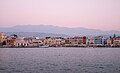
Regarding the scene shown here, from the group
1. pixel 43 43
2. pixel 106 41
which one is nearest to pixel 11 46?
pixel 43 43

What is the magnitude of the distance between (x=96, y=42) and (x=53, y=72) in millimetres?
100262

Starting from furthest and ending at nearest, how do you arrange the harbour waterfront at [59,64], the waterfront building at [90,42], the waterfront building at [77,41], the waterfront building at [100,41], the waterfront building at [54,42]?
the waterfront building at [54,42] < the waterfront building at [90,42] < the waterfront building at [100,41] < the waterfront building at [77,41] < the harbour waterfront at [59,64]

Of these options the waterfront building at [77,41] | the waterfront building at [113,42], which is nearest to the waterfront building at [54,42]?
the waterfront building at [77,41]

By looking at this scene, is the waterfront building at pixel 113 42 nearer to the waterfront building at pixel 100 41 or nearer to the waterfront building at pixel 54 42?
the waterfront building at pixel 100 41

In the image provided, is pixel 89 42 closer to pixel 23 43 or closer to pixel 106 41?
pixel 106 41

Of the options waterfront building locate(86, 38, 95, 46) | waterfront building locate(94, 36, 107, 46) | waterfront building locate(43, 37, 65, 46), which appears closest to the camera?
waterfront building locate(94, 36, 107, 46)

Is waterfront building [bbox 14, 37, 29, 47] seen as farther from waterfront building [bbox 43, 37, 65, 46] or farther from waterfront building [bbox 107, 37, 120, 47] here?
waterfront building [bbox 107, 37, 120, 47]

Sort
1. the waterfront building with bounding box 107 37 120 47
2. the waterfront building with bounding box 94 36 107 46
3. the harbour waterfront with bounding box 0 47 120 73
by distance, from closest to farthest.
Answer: the harbour waterfront with bounding box 0 47 120 73 < the waterfront building with bounding box 107 37 120 47 < the waterfront building with bounding box 94 36 107 46

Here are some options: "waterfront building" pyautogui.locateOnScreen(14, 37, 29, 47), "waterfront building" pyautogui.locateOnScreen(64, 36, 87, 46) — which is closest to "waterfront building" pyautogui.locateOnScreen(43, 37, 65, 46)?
"waterfront building" pyautogui.locateOnScreen(64, 36, 87, 46)

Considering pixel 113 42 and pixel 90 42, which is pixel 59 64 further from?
pixel 113 42

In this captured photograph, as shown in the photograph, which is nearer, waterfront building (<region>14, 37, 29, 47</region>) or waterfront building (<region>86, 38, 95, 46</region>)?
waterfront building (<region>14, 37, 29, 47</region>)

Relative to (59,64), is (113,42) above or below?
above

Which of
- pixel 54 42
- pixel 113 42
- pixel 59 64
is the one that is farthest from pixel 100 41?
pixel 59 64

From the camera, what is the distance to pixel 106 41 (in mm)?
118375
